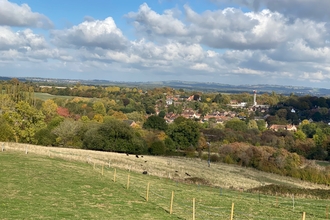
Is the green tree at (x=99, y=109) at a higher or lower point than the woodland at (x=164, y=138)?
higher

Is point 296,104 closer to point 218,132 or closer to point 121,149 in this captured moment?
point 218,132

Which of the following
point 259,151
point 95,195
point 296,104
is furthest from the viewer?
point 296,104

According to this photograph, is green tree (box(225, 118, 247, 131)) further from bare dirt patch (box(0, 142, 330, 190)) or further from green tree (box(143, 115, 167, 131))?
bare dirt patch (box(0, 142, 330, 190))

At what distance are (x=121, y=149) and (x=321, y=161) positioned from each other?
56.4 metres

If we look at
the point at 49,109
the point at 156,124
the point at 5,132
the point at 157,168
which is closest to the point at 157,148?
the point at 156,124

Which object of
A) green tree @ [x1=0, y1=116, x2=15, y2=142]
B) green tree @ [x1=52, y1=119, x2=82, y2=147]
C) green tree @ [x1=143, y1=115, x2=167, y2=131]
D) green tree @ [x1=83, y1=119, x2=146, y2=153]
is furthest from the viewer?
green tree @ [x1=143, y1=115, x2=167, y2=131]

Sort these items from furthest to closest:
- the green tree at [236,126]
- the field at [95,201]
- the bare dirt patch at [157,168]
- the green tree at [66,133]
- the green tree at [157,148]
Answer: the green tree at [236,126]
the green tree at [157,148]
the green tree at [66,133]
the bare dirt patch at [157,168]
the field at [95,201]

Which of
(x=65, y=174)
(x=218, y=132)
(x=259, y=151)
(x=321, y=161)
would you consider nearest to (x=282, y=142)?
(x=321, y=161)

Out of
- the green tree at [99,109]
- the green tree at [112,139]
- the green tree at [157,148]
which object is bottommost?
the green tree at [157,148]

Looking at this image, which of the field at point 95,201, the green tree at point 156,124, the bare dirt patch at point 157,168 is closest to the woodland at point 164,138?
the green tree at point 156,124

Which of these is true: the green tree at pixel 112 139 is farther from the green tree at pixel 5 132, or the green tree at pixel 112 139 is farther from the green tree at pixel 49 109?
the green tree at pixel 49 109

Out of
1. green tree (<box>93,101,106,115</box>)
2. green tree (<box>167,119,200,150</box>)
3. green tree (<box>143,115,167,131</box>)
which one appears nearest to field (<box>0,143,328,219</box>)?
green tree (<box>167,119,200,150</box>)

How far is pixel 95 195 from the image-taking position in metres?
21.0

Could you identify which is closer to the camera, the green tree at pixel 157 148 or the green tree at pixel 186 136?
the green tree at pixel 157 148
